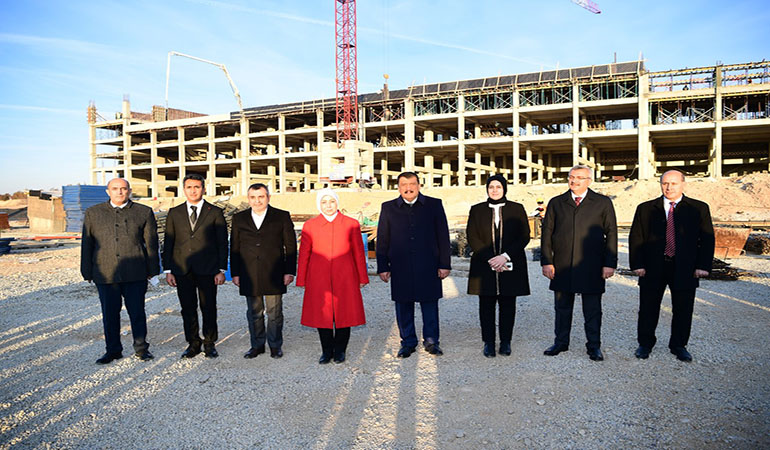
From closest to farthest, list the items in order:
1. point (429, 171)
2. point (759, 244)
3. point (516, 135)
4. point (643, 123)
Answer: point (759, 244)
point (643, 123)
point (516, 135)
point (429, 171)

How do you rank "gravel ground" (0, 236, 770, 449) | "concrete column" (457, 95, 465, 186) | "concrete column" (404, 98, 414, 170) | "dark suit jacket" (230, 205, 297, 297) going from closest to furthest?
1. "gravel ground" (0, 236, 770, 449)
2. "dark suit jacket" (230, 205, 297, 297)
3. "concrete column" (457, 95, 465, 186)
4. "concrete column" (404, 98, 414, 170)

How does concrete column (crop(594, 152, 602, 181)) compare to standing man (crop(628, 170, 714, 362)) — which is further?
concrete column (crop(594, 152, 602, 181))

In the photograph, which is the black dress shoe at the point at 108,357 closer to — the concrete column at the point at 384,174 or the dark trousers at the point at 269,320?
the dark trousers at the point at 269,320

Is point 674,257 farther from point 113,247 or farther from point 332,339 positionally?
point 113,247

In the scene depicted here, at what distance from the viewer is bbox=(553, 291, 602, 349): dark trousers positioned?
4.69 metres

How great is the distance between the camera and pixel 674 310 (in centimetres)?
470

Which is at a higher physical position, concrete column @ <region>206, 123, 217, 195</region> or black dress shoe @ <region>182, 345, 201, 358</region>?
concrete column @ <region>206, 123, 217, 195</region>

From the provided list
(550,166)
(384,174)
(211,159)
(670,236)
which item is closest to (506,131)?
(550,166)

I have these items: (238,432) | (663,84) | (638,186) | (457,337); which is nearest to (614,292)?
(457,337)

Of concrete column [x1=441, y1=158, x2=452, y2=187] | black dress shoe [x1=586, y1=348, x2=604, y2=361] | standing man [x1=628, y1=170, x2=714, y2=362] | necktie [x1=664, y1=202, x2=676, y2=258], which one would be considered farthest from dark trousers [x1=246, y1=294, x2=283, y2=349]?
concrete column [x1=441, y1=158, x2=452, y2=187]

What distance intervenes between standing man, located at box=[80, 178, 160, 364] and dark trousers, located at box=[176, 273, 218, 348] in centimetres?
40

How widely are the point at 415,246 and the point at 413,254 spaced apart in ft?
0.28

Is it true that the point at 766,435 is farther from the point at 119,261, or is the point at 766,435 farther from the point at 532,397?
the point at 119,261

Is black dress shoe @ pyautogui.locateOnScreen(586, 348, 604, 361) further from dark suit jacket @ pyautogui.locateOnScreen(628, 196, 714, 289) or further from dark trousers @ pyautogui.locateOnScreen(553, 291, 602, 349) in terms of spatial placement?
dark suit jacket @ pyautogui.locateOnScreen(628, 196, 714, 289)
